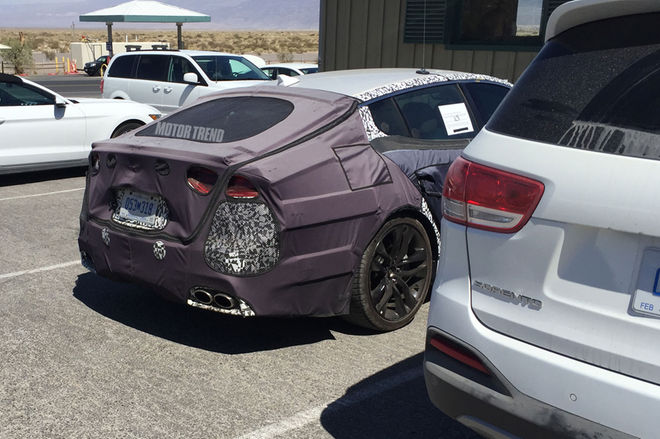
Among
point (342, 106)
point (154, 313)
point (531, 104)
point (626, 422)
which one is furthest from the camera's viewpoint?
point (154, 313)

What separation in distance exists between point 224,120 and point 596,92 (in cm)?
259

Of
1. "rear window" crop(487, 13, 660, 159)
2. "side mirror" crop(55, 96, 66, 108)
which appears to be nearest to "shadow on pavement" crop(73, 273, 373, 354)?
"rear window" crop(487, 13, 660, 159)

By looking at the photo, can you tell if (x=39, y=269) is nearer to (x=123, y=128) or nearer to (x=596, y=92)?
(x=596, y=92)

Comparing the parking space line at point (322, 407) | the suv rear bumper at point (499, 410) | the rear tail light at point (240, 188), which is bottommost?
the parking space line at point (322, 407)

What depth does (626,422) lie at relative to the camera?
2051mm

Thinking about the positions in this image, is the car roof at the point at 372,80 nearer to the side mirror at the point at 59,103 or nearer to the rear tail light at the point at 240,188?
the rear tail light at the point at 240,188

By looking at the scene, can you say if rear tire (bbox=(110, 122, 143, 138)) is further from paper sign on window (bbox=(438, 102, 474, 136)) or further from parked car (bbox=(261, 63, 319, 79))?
parked car (bbox=(261, 63, 319, 79))

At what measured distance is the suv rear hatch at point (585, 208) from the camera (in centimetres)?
207

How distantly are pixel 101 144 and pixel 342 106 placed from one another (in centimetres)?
148

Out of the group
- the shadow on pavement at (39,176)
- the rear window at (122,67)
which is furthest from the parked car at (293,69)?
the shadow on pavement at (39,176)

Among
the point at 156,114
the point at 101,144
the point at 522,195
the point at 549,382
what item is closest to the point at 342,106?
the point at 101,144

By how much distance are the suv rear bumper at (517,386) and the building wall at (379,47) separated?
8.05 meters

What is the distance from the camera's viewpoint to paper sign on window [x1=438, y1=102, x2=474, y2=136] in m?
4.91

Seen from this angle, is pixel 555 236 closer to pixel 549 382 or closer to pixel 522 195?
pixel 522 195
